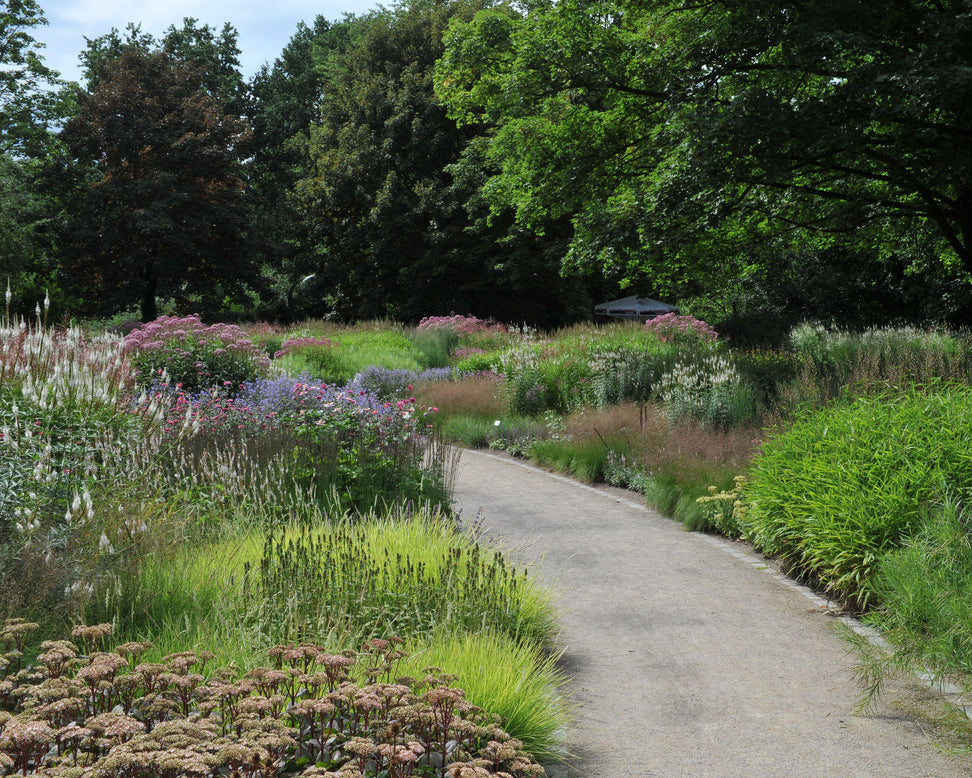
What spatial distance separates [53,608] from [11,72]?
1284 inches

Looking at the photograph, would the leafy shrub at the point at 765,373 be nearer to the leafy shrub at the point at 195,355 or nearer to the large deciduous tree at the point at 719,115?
the large deciduous tree at the point at 719,115

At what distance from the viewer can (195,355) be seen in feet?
46.6

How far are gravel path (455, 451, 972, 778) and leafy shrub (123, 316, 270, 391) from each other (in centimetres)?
802

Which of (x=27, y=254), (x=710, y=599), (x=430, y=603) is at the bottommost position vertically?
(x=710, y=599)

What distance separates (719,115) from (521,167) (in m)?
4.89

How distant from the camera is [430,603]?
→ 4.74 meters

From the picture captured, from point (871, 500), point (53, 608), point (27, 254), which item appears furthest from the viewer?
point (27, 254)

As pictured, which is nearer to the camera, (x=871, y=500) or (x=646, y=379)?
(x=871, y=500)

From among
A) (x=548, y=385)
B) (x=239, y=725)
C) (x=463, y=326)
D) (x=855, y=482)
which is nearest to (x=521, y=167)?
(x=548, y=385)

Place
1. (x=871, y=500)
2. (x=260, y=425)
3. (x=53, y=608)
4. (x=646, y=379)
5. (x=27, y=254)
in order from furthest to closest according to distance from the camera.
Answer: (x=27, y=254) < (x=646, y=379) < (x=260, y=425) < (x=871, y=500) < (x=53, y=608)

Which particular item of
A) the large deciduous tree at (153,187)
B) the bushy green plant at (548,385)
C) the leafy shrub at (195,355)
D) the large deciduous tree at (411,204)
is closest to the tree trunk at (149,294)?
the large deciduous tree at (153,187)

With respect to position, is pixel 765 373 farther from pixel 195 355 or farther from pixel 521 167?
pixel 195 355

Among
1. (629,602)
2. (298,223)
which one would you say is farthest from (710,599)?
(298,223)

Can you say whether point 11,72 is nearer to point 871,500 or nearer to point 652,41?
point 652,41
